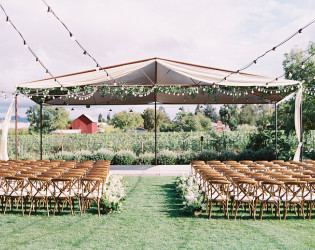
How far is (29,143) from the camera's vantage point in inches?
920

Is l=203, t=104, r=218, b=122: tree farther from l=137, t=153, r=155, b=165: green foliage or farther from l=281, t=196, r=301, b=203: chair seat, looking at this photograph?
l=281, t=196, r=301, b=203: chair seat

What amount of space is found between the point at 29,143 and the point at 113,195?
18607mm

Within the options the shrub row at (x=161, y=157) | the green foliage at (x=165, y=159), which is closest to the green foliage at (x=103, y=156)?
the shrub row at (x=161, y=157)

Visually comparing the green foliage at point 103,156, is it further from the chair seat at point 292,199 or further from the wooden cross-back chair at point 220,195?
the chair seat at point 292,199

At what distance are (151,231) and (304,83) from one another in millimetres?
15162

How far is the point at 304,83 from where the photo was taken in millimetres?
17359

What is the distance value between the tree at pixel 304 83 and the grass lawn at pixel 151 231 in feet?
37.5

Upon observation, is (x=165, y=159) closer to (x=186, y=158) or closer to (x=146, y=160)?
(x=146, y=160)

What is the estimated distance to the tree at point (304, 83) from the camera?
16.6 m

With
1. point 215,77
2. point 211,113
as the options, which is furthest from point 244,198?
point 211,113

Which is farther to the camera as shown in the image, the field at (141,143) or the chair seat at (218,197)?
the field at (141,143)

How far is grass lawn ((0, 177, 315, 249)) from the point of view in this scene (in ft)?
15.9

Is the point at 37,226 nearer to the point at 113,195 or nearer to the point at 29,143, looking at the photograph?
the point at 113,195

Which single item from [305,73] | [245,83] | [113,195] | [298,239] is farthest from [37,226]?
[305,73]
